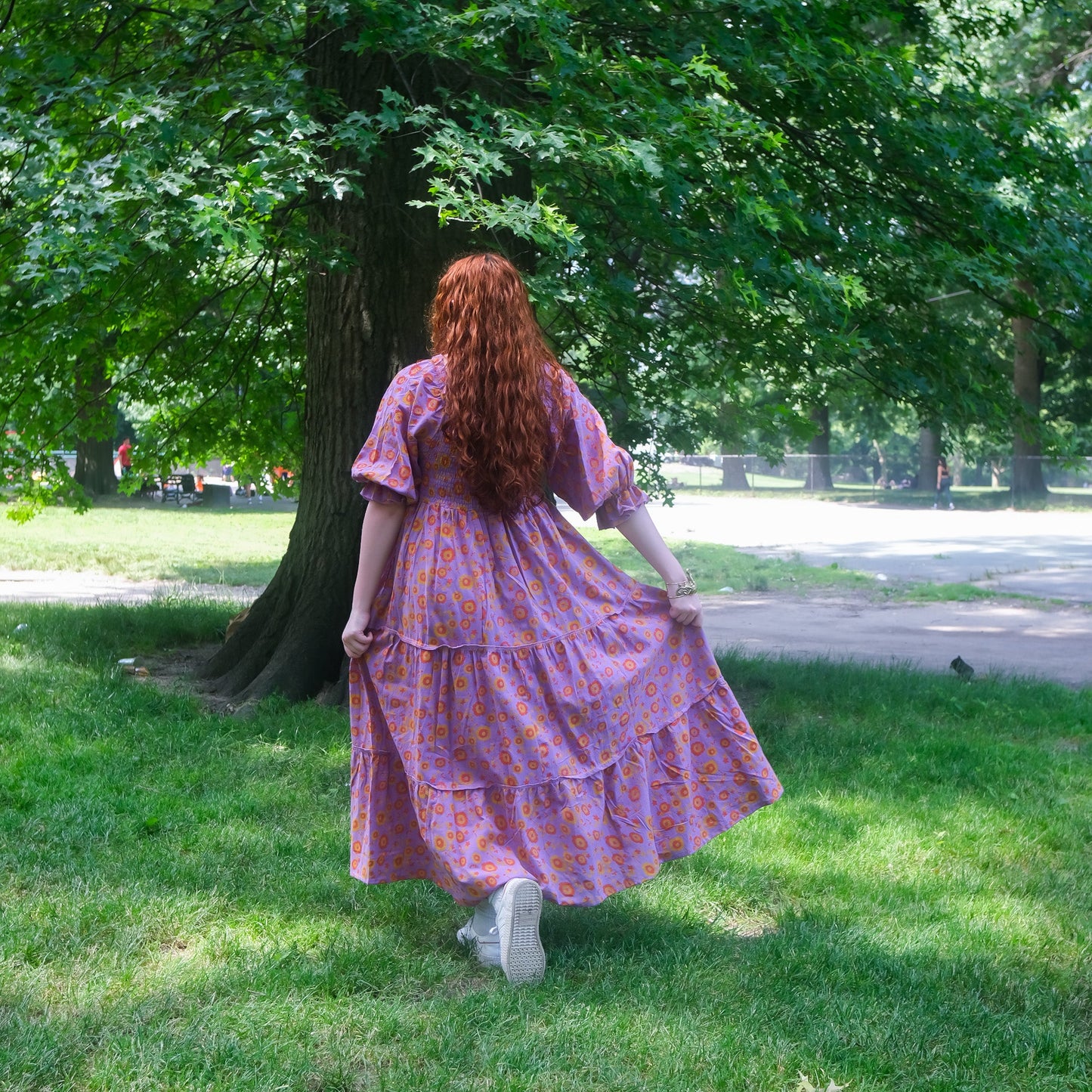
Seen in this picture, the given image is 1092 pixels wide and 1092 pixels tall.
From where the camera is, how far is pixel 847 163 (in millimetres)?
7379

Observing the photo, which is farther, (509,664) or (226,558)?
(226,558)

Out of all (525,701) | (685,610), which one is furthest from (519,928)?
(685,610)

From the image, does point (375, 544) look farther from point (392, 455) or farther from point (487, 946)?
point (487, 946)

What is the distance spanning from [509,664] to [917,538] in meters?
22.7

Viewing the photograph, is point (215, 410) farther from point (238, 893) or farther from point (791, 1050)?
point (791, 1050)

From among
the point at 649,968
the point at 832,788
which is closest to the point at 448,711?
the point at 649,968

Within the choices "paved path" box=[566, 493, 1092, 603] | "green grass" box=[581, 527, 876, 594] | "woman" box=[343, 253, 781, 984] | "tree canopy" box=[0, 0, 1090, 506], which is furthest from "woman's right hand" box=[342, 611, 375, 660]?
"green grass" box=[581, 527, 876, 594]

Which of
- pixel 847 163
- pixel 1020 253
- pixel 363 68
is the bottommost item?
pixel 1020 253

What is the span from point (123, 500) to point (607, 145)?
2741cm

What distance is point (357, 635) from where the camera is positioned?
3832mm

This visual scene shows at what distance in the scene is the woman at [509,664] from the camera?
3.75m

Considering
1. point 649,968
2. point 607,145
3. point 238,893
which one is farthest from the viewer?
point 607,145

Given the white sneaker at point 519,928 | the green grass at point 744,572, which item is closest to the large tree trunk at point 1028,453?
the green grass at point 744,572

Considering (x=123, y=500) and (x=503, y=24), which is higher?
(x=503, y=24)
